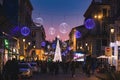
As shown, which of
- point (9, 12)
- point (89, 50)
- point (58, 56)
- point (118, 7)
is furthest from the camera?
point (89, 50)

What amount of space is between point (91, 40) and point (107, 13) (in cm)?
948

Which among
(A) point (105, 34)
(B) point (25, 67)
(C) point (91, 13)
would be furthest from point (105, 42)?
(B) point (25, 67)


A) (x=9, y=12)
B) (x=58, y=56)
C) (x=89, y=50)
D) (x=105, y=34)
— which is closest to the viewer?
(x=9, y=12)

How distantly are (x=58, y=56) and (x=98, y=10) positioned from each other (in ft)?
60.6

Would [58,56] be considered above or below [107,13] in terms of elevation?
below

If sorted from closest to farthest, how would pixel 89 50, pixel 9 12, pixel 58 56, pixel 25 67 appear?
1. pixel 25 67
2. pixel 9 12
3. pixel 58 56
4. pixel 89 50

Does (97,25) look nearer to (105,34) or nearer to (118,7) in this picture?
(105,34)

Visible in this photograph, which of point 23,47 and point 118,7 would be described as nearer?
point 118,7

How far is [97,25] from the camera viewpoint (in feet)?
372

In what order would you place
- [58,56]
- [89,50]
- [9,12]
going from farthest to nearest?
1. [89,50]
2. [58,56]
3. [9,12]

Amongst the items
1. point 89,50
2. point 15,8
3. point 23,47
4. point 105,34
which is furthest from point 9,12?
point 89,50

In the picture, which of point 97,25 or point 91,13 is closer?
point 97,25

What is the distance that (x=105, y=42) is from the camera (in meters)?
108

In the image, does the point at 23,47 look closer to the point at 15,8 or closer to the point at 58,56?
the point at 58,56
